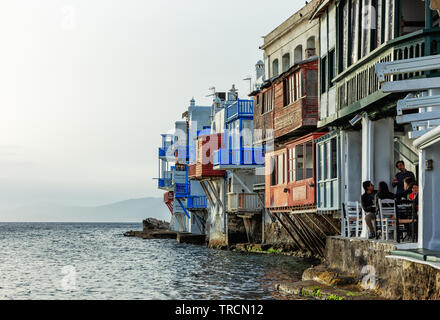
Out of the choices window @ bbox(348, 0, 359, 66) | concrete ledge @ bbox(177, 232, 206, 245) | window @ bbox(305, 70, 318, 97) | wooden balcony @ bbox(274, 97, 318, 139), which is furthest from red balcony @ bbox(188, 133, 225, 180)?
window @ bbox(348, 0, 359, 66)

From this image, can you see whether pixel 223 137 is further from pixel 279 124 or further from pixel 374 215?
pixel 374 215

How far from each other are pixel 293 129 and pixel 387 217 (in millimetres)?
12692

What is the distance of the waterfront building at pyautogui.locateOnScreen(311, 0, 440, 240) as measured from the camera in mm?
17516

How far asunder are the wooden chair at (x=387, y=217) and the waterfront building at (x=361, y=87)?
1716 mm

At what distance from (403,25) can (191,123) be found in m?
49.8

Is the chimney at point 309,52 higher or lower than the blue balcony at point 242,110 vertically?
higher

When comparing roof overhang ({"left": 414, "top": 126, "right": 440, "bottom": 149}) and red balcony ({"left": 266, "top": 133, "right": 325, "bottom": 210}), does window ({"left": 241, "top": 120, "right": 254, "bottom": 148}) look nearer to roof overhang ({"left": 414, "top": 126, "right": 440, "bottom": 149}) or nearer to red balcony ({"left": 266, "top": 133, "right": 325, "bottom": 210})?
red balcony ({"left": 266, "top": 133, "right": 325, "bottom": 210})

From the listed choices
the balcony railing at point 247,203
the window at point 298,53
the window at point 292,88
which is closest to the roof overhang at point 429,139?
the window at point 292,88

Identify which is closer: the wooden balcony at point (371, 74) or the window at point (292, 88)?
the wooden balcony at point (371, 74)

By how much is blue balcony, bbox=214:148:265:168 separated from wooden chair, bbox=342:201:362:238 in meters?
21.3

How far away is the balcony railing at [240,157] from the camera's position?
44250 mm

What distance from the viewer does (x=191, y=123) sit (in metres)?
68.8

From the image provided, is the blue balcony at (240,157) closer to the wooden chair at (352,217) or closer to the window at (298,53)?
the window at (298,53)

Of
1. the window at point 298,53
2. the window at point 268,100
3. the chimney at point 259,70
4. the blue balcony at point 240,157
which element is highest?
the chimney at point 259,70
